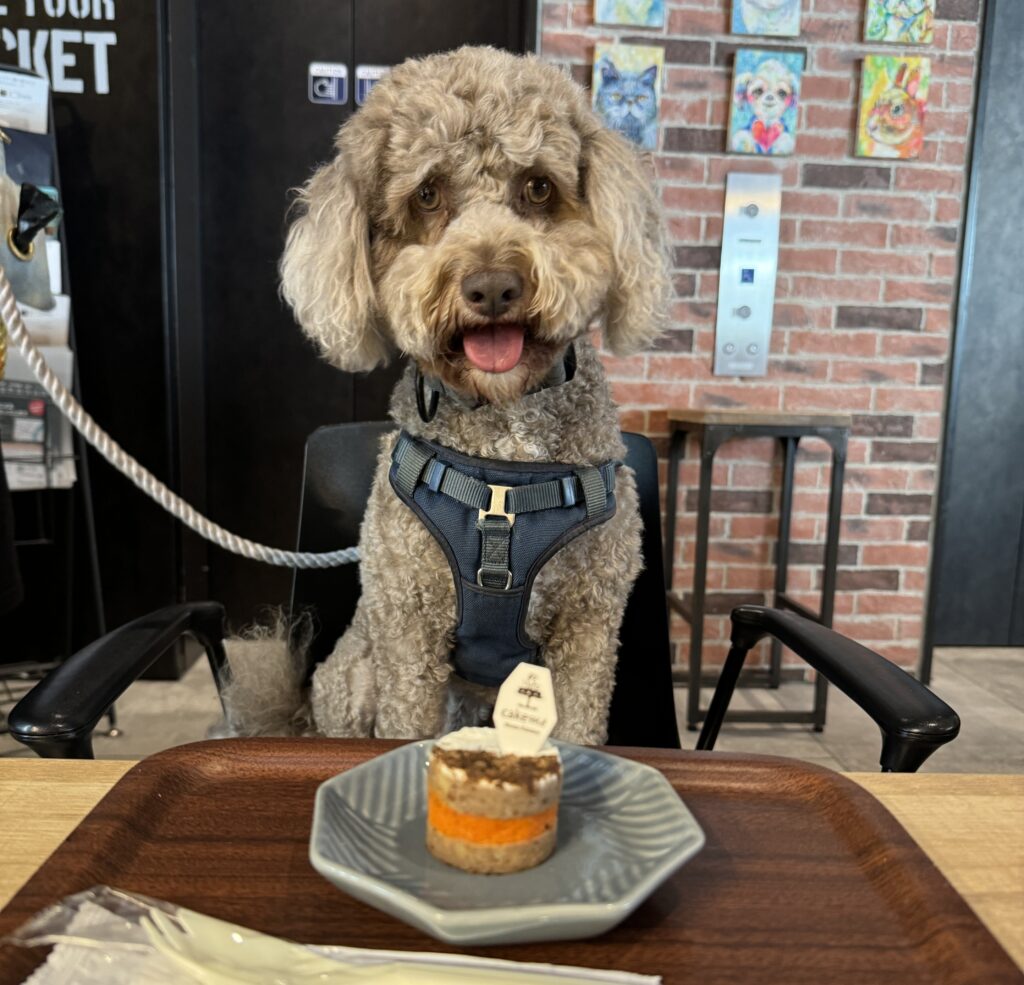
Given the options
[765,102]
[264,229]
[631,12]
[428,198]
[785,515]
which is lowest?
[785,515]

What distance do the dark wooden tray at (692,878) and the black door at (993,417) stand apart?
2151 mm

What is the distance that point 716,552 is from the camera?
2.42 metres

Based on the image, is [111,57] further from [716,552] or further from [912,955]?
[912,955]

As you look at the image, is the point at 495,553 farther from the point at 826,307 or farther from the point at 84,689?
the point at 826,307

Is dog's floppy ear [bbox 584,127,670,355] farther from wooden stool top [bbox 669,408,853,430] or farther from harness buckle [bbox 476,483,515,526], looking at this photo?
wooden stool top [bbox 669,408,853,430]

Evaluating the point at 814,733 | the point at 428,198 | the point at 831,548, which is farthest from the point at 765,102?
the point at 814,733

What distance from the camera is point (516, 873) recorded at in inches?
18.8

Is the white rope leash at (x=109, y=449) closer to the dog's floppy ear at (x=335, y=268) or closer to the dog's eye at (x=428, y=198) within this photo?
the dog's floppy ear at (x=335, y=268)

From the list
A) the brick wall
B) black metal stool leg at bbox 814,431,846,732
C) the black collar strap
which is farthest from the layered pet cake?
the brick wall

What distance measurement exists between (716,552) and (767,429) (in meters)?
0.49

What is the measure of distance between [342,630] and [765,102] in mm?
1793

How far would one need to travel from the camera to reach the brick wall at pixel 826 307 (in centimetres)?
221

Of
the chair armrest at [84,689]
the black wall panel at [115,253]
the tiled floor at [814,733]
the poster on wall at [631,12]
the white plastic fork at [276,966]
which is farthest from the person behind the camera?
the black wall panel at [115,253]

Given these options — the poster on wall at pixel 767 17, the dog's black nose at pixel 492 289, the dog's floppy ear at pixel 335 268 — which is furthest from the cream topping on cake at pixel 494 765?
the poster on wall at pixel 767 17
